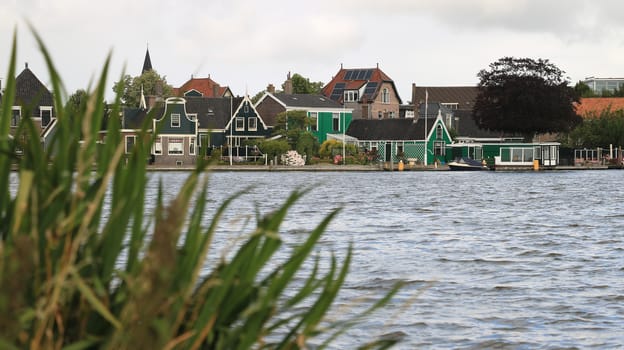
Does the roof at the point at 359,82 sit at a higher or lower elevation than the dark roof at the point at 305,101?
higher

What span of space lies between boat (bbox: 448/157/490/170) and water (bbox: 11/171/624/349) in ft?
172

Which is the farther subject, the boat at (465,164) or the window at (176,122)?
the boat at (465,164)

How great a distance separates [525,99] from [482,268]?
80.3 meters

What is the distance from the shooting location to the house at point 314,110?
98938 millimetres

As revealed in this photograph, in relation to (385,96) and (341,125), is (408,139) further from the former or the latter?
(385,96)

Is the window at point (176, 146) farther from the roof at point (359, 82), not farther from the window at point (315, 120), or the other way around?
the roof at point (359, 82)

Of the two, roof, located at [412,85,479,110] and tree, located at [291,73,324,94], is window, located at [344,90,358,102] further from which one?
roof, located at [412,85,479,110]

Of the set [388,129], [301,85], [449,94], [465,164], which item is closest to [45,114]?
[388,129]

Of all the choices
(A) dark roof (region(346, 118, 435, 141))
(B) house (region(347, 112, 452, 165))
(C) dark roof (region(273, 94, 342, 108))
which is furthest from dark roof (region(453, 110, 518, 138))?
Result: (C) dark roof (region(273, 94, 342, 108))

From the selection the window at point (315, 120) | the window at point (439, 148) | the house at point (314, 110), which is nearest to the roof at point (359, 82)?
the house at point (314, 110)

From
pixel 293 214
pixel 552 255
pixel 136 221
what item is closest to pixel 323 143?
pixel 293 214

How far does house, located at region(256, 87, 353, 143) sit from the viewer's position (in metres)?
98.9

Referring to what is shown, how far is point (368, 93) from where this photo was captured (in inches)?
4560

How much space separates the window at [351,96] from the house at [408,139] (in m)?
13.5
